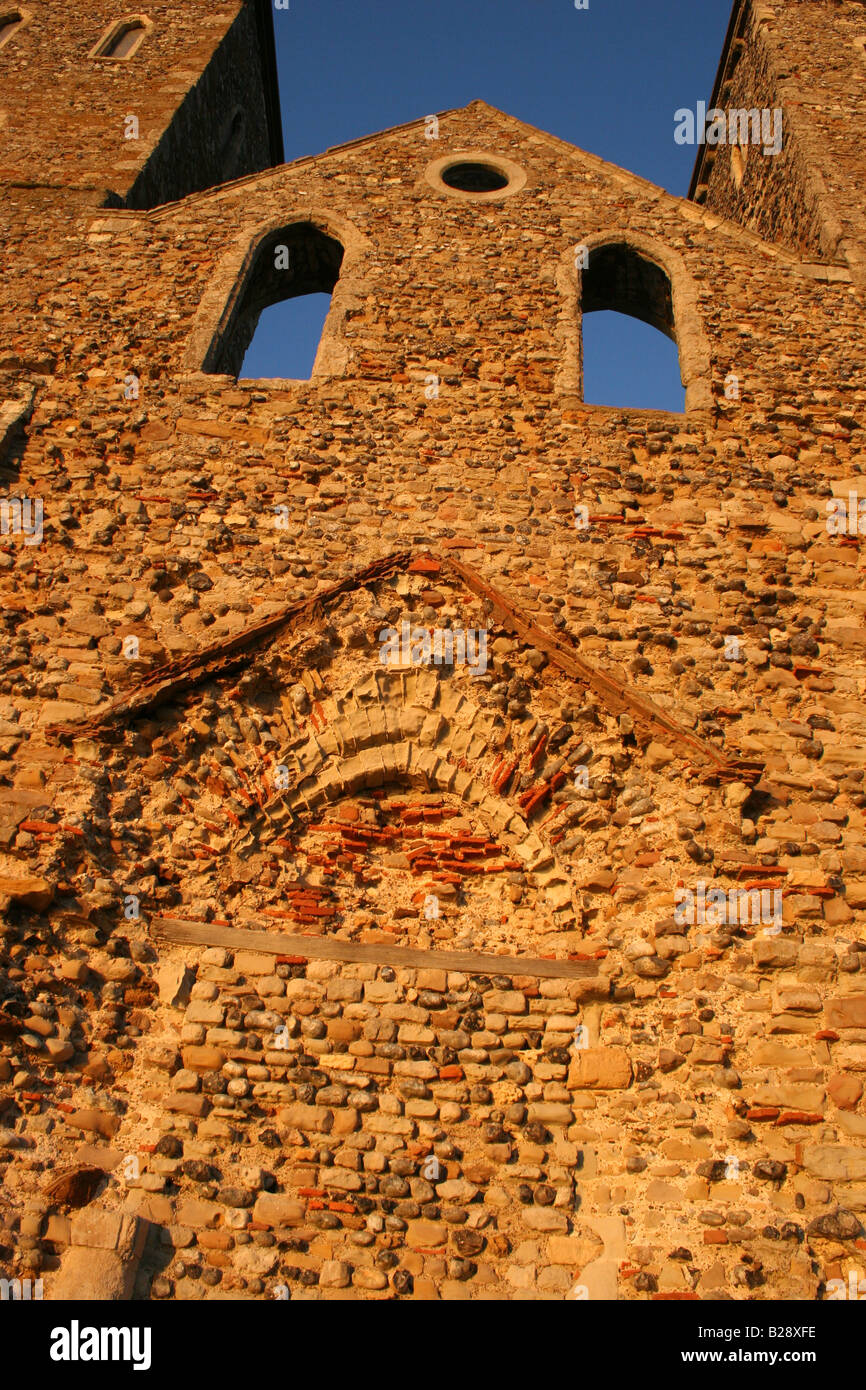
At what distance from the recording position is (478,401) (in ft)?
22.6

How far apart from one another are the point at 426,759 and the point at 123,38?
11.2 meters

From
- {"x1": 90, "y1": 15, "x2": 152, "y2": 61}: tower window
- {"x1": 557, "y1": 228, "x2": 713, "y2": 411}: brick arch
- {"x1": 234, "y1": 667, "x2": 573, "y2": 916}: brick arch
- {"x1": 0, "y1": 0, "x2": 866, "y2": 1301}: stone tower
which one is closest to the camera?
{"x1": 0, "y1": 0, "x2": 866, "y2": 1301}: stone tower

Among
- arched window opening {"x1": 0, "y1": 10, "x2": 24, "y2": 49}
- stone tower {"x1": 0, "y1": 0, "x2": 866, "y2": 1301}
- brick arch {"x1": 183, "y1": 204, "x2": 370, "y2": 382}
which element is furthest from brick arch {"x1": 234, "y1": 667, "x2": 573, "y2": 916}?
arched window opening {"x1": 0, "y1": 10, "x2": 24, "y2": 49}

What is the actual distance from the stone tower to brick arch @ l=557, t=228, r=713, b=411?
0.05m

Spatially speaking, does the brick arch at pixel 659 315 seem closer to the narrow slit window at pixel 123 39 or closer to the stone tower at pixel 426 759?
the stone tower at pixel 426 759

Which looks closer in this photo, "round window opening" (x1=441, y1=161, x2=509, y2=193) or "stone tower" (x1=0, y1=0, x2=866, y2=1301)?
"stone tower" (x1=0, y1=0, x2=866, y2=1301)

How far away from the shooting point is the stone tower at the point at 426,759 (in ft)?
13.0

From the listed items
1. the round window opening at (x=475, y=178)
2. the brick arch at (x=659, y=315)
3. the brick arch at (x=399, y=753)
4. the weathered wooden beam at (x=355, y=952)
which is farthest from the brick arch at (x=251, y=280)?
the weathered wooden beam at (x=355, y=952)

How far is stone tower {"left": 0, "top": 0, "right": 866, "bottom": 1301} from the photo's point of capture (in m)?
3.98

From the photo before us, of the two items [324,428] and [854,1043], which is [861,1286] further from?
[324,428]

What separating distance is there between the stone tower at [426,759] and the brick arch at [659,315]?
0.17 ft

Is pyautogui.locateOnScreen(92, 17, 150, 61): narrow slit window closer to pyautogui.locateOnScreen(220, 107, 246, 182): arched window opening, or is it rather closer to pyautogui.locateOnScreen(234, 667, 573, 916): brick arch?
pyautogui.locateOnScreen(220, 107, 246, 182): arched window opening

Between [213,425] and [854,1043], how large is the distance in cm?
538

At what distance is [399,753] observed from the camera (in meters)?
5.41
